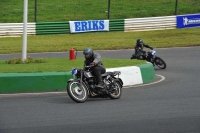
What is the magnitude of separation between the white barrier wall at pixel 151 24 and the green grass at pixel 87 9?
2.88 m

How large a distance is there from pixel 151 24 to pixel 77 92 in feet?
81.2

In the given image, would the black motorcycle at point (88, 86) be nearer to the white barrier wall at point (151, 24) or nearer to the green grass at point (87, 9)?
the white barrier wall at point (151, 24)

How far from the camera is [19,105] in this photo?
12.8 m

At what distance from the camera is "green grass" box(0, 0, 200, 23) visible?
39.7 meters

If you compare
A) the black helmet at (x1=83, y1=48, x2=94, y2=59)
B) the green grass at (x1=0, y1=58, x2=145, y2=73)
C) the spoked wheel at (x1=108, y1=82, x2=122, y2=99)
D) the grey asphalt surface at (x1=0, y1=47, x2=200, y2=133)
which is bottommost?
the grey asphalt surface at (x1=0, y1=47, x2=200, y2=133)

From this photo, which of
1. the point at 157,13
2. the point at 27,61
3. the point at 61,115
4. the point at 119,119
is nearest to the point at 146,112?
the point at 119,119

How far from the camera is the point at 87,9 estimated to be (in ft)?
A: 137

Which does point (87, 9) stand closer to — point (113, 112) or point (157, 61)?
point (157, 61)

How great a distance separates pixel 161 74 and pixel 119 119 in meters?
8.60

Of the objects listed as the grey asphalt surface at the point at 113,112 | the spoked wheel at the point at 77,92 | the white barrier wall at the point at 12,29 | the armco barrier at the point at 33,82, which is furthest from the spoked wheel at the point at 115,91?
the white barrier wall at the point at 12,29

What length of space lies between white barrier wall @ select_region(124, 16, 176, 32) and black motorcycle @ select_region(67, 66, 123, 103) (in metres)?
22.9

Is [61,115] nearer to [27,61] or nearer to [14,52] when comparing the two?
[27,61]

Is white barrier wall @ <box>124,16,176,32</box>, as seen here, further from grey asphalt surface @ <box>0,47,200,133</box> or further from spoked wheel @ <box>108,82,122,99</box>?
spoked wheel @ <box>108,82,122,99</box>

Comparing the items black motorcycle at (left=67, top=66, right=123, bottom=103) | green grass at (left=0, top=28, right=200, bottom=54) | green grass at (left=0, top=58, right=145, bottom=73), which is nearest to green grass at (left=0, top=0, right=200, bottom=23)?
green grass at (left=0, top=28, right=200, bottom=54)
